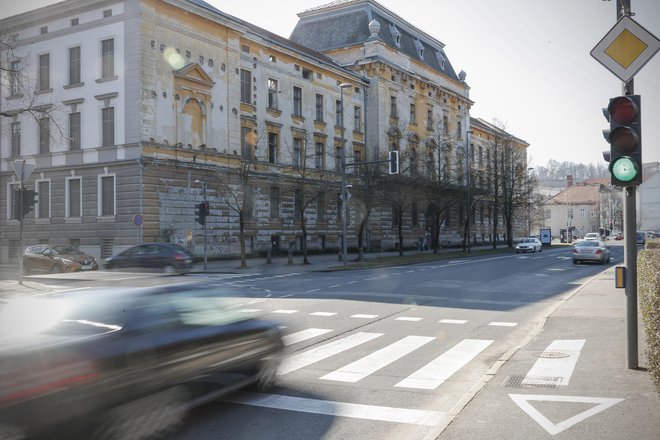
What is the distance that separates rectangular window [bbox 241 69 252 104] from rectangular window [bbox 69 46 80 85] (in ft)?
35.8

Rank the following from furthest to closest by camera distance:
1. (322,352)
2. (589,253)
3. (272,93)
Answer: (272,93)
(589,253)
(322,352)

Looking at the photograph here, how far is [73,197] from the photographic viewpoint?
3688cm

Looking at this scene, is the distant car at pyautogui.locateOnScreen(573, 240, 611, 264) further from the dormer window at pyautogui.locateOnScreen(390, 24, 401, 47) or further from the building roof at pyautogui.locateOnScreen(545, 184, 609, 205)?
the building roof at pyautogui.locateOnScreen(545, 184, 609, 205)

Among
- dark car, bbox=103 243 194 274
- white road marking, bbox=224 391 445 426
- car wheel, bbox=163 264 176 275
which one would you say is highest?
dark car, bbox=103 243 194 274

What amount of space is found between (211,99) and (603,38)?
33.9 metres

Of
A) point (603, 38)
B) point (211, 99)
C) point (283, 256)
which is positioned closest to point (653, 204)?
point (283, 256)

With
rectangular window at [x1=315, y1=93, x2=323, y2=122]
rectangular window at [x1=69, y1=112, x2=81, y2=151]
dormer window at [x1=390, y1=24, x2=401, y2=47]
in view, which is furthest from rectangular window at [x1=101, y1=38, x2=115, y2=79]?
dormer window at [x1=390, y1=24, x2=401, y2=47]

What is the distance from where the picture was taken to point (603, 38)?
7176mm

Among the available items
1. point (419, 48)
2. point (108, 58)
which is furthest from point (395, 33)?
point (108, 58)

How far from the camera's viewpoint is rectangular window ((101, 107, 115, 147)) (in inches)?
1382

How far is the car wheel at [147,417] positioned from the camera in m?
4.79

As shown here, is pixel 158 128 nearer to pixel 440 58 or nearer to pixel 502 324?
pixel 502 324

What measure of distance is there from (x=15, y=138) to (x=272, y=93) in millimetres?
17956

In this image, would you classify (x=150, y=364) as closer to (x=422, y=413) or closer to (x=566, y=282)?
(x=422, y=413)
